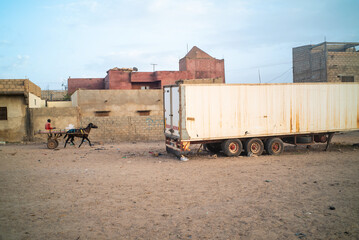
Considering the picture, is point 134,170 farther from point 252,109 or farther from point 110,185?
point 252,109

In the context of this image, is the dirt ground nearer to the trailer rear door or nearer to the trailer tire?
the trailer rear door

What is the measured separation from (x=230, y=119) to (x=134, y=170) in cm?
458

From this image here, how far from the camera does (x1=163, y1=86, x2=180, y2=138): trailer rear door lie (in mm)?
12117

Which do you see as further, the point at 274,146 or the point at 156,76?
the point at 156,76

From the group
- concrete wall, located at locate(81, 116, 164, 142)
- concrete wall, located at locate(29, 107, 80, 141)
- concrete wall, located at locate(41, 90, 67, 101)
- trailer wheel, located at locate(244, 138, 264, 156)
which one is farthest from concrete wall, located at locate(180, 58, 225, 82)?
trailer wheel, located at locate(244, 138, 264, 156)

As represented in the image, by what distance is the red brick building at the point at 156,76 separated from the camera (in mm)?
37062

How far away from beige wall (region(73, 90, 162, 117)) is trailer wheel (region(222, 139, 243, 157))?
11508 millimetres

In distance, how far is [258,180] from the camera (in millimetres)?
8258

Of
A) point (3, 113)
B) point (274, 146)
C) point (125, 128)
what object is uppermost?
point (3, 113)

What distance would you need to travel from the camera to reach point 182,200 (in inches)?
257

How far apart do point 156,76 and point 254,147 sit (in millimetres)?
26091

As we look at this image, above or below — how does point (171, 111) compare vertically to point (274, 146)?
above

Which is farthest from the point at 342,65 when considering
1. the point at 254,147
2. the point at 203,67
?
the point at 254,147

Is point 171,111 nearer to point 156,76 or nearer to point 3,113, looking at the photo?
point 3,113
